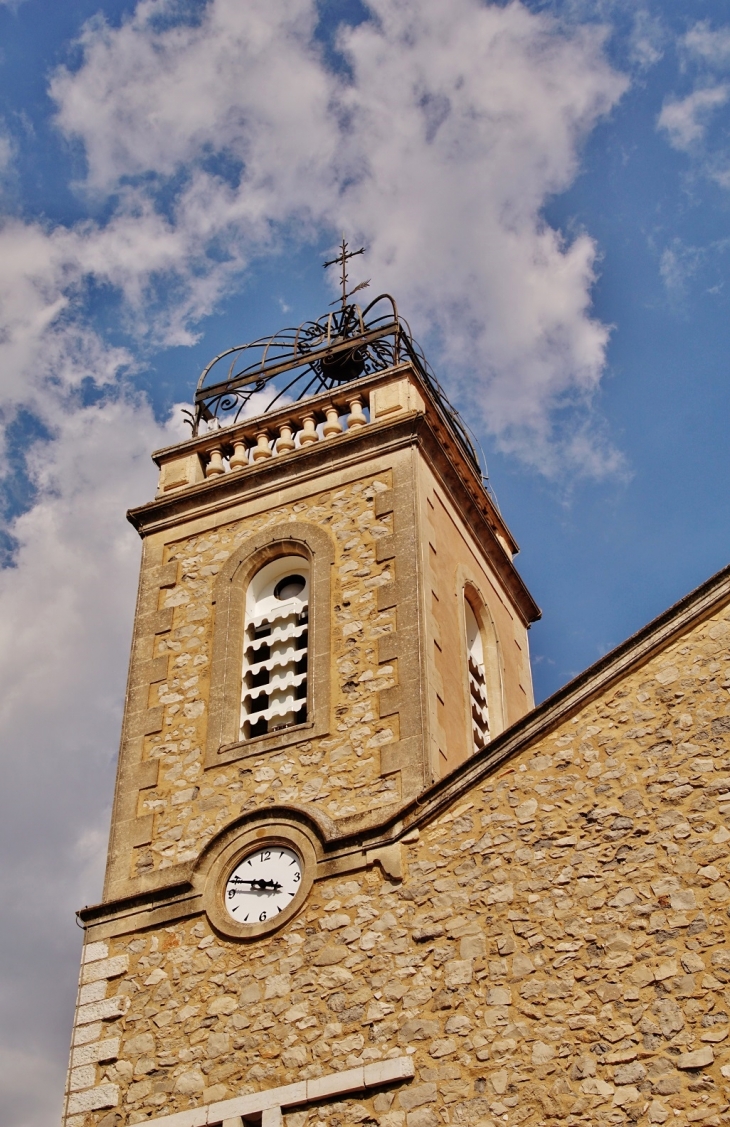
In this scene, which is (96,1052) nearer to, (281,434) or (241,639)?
(241,639)

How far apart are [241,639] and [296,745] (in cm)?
168

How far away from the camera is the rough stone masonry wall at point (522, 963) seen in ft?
32.6

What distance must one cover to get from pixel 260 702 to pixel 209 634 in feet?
2.84

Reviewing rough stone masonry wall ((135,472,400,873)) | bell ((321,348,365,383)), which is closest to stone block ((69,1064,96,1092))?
rough stone masonry wall ((135,472,400,873))

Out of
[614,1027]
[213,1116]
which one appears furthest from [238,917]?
[614,1027]

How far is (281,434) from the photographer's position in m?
16.2

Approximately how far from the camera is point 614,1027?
9992mm

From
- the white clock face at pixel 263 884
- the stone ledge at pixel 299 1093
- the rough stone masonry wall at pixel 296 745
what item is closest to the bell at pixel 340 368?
the rough stone masonry wall at pixel 296 745

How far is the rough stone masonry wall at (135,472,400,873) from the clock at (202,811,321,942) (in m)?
0.23

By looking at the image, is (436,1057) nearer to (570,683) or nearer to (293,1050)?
(293,1050)

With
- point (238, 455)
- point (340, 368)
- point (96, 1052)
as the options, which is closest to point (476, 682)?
point (238, 455)

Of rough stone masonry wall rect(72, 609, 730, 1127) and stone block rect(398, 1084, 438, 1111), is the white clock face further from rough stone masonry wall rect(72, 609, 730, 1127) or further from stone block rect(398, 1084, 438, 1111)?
stone block rect(398, 1084, 438, 1111)

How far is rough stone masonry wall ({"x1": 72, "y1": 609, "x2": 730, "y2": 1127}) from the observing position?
992 centimetres

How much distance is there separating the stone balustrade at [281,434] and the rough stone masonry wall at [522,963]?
527 centimetres
